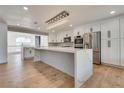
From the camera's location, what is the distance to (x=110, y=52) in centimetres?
403

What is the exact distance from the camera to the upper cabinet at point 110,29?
12.6ft

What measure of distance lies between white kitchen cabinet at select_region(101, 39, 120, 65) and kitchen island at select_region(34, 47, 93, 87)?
1.76 m

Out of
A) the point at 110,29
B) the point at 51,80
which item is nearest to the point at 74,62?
the point at 51,80

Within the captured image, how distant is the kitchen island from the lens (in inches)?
81.0

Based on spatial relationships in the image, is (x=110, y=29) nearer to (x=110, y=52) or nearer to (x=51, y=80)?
(x=110, y=52)

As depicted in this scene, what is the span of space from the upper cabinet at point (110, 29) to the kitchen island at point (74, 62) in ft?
6.53

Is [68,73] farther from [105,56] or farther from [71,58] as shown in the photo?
[105,56]

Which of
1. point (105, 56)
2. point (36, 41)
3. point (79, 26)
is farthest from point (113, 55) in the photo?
point (36, 41)

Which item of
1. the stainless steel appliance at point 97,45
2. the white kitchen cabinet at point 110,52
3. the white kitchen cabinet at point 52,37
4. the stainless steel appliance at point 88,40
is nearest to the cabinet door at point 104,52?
the white kitchen cabinet at point 110,52

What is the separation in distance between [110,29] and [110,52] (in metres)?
1.11

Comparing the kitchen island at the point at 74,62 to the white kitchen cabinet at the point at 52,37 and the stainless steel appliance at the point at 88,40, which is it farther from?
the white kitchen cabinet at the point at 52,37

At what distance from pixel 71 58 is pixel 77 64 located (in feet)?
2.83

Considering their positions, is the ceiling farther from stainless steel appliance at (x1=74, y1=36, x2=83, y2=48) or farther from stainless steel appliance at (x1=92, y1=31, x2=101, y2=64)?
stainless steel appliance at (x1=74, y1=36, x2=83, y2=48)

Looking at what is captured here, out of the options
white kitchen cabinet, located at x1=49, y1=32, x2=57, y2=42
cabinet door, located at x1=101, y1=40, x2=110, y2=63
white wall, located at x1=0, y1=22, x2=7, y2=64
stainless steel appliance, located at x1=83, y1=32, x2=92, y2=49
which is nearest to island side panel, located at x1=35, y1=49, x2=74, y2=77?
stainless steel appliance, located at x1=83, y1=32, x2=92, y2=49
